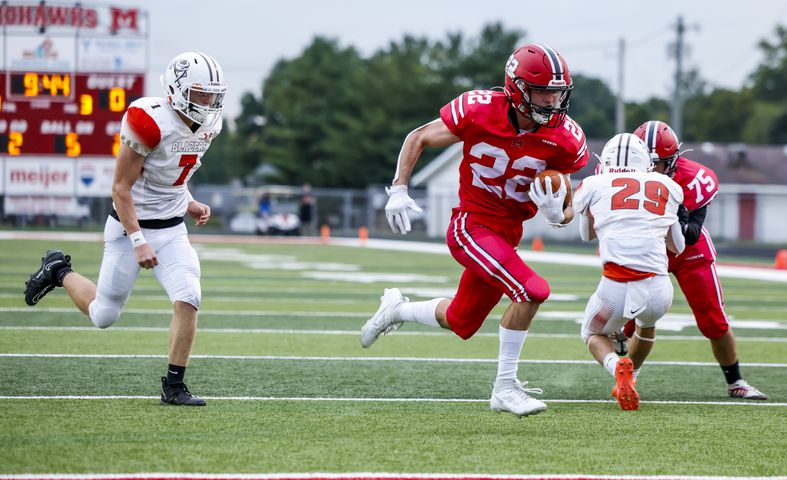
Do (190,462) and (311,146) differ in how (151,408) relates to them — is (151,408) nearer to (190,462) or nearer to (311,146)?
(190,462)

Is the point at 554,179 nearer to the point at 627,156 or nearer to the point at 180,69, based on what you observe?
the point at 627,156

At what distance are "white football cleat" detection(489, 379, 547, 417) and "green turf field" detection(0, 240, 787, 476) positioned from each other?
0.08 meters

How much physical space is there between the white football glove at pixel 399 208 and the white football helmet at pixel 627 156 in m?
1.21

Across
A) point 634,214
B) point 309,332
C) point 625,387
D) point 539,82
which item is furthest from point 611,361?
point 309,332

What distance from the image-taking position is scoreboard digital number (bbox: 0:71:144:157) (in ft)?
68.0

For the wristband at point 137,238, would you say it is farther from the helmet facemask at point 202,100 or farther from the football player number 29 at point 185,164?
the helmet facemask at point 202,100

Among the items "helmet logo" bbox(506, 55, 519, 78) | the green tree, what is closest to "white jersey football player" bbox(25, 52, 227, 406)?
"helmet logo" bbox(506, 55, 519, 78)

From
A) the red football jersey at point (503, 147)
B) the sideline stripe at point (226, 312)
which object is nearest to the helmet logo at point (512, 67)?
the red football jersey at point (503, 147)

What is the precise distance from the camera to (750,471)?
4191 millimetres

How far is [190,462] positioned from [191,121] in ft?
7.14

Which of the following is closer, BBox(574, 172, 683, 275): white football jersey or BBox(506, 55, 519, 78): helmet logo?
BBox(506, 55, 519, 78): helmet logo

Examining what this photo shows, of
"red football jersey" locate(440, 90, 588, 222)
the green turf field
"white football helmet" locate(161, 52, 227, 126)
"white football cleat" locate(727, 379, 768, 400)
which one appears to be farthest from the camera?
"white football cleat" locate(727, 379, 768, 400)

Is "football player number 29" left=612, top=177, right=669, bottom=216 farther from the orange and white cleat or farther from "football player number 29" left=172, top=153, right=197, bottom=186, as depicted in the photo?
"football player number 29" left=172, top=153, right=197, bottom=186

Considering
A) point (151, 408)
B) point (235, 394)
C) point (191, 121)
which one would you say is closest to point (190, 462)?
point (151, 408)
